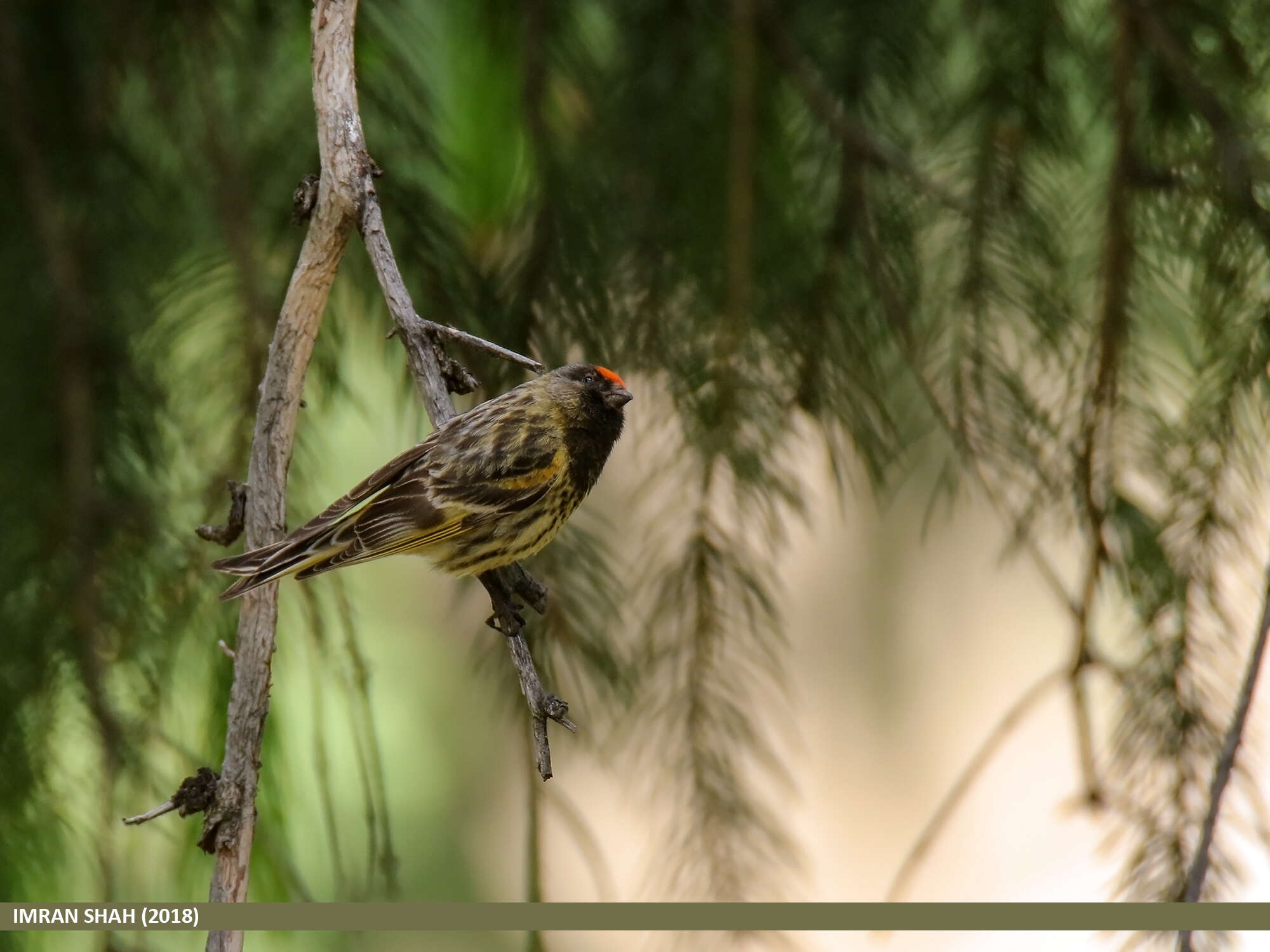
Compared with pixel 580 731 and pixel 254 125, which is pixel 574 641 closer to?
pixel 580 731

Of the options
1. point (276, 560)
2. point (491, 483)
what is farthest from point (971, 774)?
point (276, 560)

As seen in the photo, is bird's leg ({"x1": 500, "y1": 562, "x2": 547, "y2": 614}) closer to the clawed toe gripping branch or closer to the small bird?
the small bird

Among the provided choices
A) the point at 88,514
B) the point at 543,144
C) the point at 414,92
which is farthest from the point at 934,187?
the point at 88,514

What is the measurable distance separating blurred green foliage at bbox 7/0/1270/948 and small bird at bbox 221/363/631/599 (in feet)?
0.20

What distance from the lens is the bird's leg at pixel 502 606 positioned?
→ 125cm

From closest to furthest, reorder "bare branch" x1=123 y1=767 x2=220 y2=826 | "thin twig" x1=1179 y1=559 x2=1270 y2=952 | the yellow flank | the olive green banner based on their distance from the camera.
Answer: "thin twig" x1=1179 y1=559 x2=1270 y2=952
"bare branch" x1=123 y1=767 x2=220 y2=826
the olive green banner
the yellow flank

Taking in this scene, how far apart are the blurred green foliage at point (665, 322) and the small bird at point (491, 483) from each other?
0.20 ft

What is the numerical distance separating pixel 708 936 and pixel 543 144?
2.97 feet

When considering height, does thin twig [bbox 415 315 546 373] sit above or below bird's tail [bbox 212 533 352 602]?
above

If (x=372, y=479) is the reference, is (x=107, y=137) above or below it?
above

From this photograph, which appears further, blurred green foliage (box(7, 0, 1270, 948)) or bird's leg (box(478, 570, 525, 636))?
blurred green foliage (box(7, 0, 1270, 948))

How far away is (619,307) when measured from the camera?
1.44m

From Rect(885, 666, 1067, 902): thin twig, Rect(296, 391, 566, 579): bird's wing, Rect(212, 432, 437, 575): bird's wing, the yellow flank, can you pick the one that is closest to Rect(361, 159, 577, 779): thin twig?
Rect(212, 432, 437, 575): bird's wing

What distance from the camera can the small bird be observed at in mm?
1390
